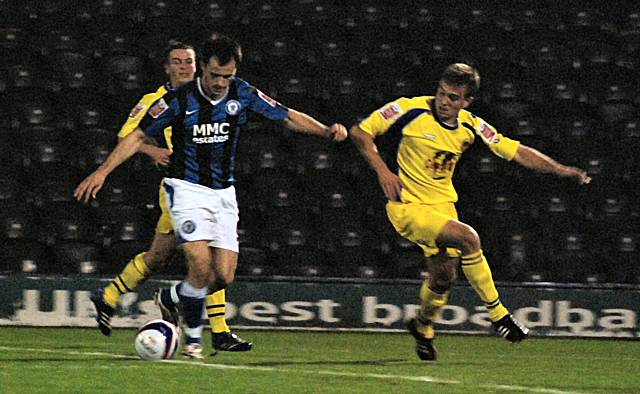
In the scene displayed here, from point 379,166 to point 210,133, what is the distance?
0.96m

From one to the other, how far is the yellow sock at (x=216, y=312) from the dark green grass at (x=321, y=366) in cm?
15

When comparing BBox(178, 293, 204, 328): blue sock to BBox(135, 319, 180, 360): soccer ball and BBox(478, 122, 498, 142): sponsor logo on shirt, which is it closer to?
BBox(135, 319, 180, 360): soccer ball

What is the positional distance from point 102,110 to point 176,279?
3059 mm

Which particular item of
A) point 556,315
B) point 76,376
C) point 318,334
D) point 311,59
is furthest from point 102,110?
point 76,376

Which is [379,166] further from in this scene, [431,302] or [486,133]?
[431,302]

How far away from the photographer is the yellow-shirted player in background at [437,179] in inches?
319

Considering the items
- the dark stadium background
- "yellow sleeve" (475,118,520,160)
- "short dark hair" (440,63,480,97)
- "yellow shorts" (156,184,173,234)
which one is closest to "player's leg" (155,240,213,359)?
"yellow shorts" (156,184,173,234)

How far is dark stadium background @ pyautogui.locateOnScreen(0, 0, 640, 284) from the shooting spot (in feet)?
40.2

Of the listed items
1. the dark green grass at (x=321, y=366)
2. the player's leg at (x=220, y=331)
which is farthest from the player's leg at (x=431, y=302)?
the player's leg at (x=220, y=331)

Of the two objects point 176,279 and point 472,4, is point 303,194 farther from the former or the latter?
point 472,4

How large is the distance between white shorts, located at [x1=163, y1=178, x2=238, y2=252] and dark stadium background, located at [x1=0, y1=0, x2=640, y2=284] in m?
4.26

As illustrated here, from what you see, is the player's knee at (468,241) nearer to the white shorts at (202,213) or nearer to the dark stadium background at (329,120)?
the white shorts at (202,213)

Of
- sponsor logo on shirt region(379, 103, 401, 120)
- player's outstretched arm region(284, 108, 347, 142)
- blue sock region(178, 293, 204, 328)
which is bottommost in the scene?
blue sock region(178, 293, 204, 328)

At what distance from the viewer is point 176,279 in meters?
10.8
